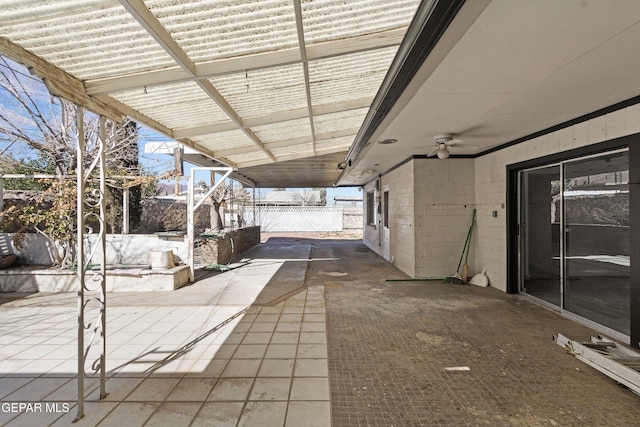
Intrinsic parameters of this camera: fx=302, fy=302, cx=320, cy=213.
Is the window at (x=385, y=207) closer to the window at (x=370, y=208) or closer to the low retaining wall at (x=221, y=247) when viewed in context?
the window at (x=370, y=208)

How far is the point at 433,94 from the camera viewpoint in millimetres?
2814

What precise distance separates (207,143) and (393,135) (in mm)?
2852

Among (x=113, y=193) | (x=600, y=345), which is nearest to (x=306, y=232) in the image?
(x=113, y=193)

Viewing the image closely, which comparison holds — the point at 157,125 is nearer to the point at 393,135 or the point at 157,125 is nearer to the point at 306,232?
the point at 393,135

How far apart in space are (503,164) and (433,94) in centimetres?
318

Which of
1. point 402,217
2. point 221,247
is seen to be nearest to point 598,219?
point 402,217

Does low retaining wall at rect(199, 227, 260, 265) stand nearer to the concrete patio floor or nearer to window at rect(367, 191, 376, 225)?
the concrete patio floor

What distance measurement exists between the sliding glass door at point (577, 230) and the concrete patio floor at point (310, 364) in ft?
2.02

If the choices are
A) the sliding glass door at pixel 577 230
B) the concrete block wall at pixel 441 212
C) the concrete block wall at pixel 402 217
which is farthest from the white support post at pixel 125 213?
the sliding glass door at pixel 577 230

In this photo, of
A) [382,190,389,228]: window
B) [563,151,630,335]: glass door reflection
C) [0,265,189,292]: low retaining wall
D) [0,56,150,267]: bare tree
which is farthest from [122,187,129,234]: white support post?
[563,151,630,335]: glass door reflection

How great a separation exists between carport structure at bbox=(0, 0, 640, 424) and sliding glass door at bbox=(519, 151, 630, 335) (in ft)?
0.11

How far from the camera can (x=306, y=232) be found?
19562 mm

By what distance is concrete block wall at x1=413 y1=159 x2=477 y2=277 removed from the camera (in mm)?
6039

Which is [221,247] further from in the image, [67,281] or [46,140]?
[46,140]
